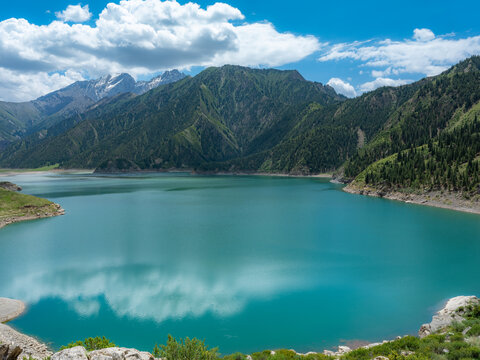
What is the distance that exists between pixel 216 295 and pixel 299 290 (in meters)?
8.35

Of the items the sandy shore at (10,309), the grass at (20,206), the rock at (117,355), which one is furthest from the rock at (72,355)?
the grass at (20,206)

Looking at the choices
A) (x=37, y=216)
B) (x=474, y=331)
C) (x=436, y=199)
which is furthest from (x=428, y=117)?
(x=37, y=216)

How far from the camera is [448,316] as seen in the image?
81.9ft

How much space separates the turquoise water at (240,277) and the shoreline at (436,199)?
928 cm

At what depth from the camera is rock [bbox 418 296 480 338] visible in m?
23.1

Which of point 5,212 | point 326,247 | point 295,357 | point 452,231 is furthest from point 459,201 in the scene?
point 5,212

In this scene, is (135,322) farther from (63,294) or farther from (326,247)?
(326,247)

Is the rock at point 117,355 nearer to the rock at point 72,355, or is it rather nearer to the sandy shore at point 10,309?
the rock at point 72,355

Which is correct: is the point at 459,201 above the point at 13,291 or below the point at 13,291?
above

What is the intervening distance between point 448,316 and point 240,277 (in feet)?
64.1

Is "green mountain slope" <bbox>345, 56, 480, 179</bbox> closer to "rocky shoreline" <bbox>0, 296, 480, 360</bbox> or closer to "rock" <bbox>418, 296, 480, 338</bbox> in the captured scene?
"rock" <bbox>418, 296, 480, 338</bbox>

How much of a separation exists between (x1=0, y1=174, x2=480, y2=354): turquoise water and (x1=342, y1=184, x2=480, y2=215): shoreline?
9276 millimetres

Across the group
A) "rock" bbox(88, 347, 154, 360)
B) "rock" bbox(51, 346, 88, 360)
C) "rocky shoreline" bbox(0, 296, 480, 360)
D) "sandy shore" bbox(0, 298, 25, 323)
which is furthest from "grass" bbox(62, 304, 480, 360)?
"sandy shore" bbox(0, 298, 25, 323)

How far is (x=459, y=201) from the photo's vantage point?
84.2 m
